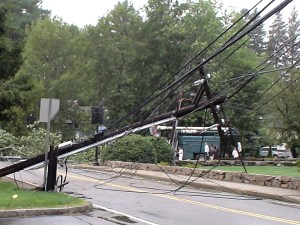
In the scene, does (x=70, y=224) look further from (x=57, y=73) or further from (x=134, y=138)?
(x=57, y=73)

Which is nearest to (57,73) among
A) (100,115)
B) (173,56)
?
(173,56)

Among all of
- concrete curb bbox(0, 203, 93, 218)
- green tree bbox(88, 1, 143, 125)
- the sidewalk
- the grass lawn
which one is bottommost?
concrete curb bbox(0, 203, 93, 218)

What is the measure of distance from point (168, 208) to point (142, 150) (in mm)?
18003

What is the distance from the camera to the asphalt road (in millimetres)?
11180

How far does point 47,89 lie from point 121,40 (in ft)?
29.1

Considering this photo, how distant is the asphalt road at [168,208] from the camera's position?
36.7 ft

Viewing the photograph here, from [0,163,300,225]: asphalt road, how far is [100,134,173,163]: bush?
11.1m

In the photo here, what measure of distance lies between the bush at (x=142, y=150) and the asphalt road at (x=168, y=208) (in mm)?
11118

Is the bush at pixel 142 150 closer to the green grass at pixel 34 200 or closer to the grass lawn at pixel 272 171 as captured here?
the grass lawn at pixel 272 171

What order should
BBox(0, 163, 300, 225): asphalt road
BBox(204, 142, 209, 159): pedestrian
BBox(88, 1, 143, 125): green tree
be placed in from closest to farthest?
BBox(0, 163, 300, 225): asphalt road → BBox(204, 142, 209, 159): pedestrian → BBox(88, 1, 143, 125): green tree

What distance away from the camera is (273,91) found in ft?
130

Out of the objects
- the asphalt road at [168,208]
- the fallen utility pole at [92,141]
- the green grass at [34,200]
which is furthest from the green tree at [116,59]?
the green grass at [34,200]

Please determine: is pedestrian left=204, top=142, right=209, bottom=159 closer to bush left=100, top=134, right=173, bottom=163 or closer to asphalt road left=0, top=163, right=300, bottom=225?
bush left=100, top=134, right=173, bottom=163

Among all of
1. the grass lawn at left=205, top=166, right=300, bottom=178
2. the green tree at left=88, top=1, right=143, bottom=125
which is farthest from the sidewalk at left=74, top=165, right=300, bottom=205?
the green tree at left=88, top=1, right=143, bottom=125
